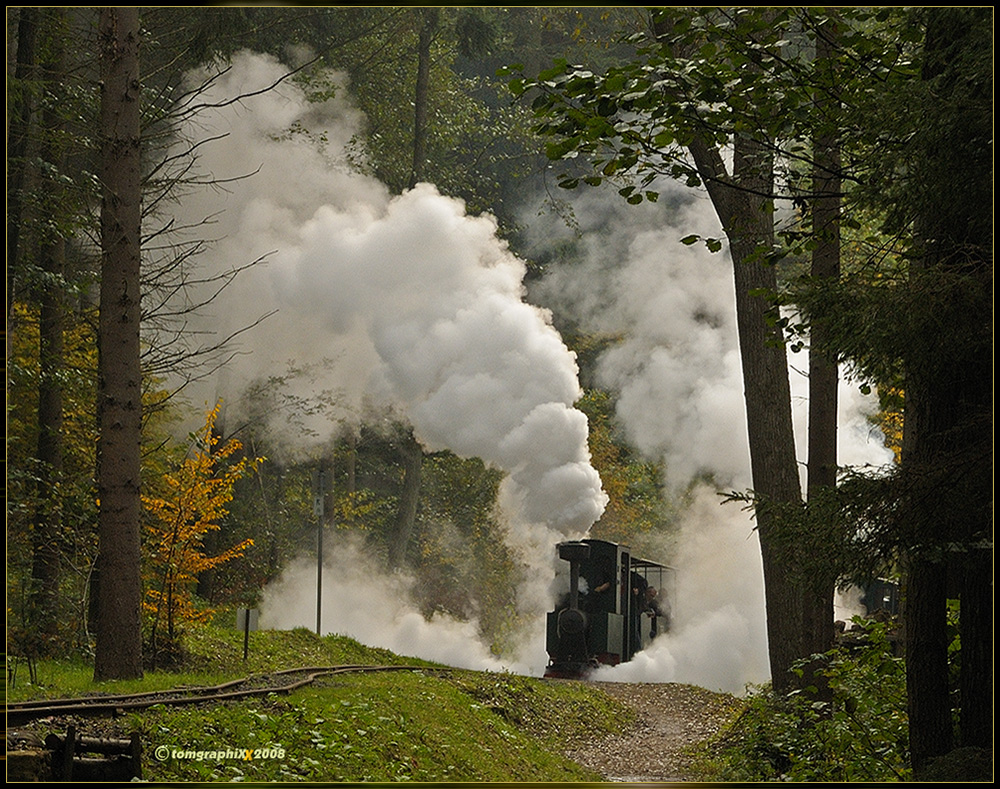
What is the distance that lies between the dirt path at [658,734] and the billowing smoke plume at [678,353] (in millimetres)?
9682

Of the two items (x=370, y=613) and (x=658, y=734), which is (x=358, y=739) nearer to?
(x=658, y=734)

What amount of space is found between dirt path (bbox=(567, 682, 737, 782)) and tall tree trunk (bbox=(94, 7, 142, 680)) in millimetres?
3678

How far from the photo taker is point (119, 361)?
8.36 m

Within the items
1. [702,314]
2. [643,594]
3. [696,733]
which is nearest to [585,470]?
[643,594]

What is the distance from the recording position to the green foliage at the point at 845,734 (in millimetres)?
4996

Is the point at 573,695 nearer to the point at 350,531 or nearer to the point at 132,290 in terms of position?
the point at 132,290

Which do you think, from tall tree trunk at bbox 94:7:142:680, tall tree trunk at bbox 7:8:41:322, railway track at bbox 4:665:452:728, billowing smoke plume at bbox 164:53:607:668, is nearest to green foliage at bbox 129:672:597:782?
railway track at bbox 4:665:452:728

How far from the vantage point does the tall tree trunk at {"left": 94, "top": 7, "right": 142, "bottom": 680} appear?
27.1ft

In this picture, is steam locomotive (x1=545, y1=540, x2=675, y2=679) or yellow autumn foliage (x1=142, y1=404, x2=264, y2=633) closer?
yellow autumn foliage (x1=142, y1=404, x2=264, y2=633)

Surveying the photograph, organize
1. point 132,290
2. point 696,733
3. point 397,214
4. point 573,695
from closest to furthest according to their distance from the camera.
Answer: point 132,290, point 696,733, point 573,695, point 397,214

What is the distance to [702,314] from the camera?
25453 mm

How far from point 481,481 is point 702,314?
6592mm

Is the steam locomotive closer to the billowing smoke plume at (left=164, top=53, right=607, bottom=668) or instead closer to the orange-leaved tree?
the billowing smoke plume at (left=164, top=53, right=607, bottom=668)

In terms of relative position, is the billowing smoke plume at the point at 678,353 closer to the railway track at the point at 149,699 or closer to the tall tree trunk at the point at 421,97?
the tall tree trunk at the point at 421,97
